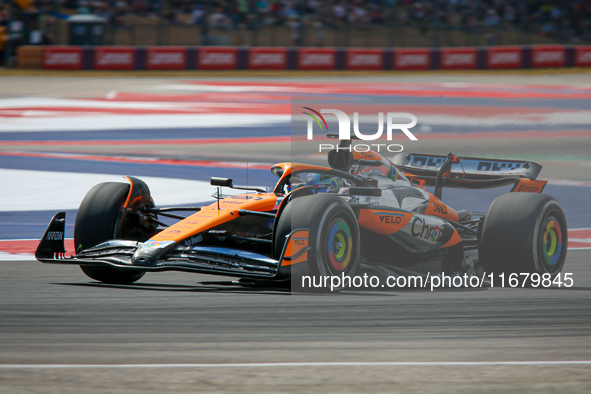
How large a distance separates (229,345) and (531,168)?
3493mm

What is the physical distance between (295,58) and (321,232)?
23837 millimetres

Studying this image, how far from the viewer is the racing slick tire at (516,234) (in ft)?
20.4

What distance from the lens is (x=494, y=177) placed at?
7441mm

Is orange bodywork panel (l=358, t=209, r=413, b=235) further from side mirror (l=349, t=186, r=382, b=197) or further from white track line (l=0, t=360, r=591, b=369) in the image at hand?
white track line (l=0, t=360, r=591, b=369)

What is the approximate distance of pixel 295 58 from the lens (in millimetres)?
29156

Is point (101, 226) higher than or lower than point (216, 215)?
lower

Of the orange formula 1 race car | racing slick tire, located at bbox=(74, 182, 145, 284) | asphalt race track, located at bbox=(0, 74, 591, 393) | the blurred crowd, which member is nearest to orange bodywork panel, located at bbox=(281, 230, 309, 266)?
the orange formula 1 race car

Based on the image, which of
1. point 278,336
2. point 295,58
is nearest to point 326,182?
point 278,336

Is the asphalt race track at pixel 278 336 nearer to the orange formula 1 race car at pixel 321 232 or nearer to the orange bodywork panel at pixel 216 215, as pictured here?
the orange formula 1 race car at pixel 321 232

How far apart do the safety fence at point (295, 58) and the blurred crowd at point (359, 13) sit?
1.16 m

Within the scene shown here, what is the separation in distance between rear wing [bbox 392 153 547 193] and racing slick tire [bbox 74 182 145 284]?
237 centimetres

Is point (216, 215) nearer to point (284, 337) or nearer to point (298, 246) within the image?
point (298, 246)

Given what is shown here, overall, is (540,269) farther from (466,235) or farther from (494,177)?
(494,177)

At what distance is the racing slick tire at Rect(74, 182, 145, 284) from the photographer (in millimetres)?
6633
